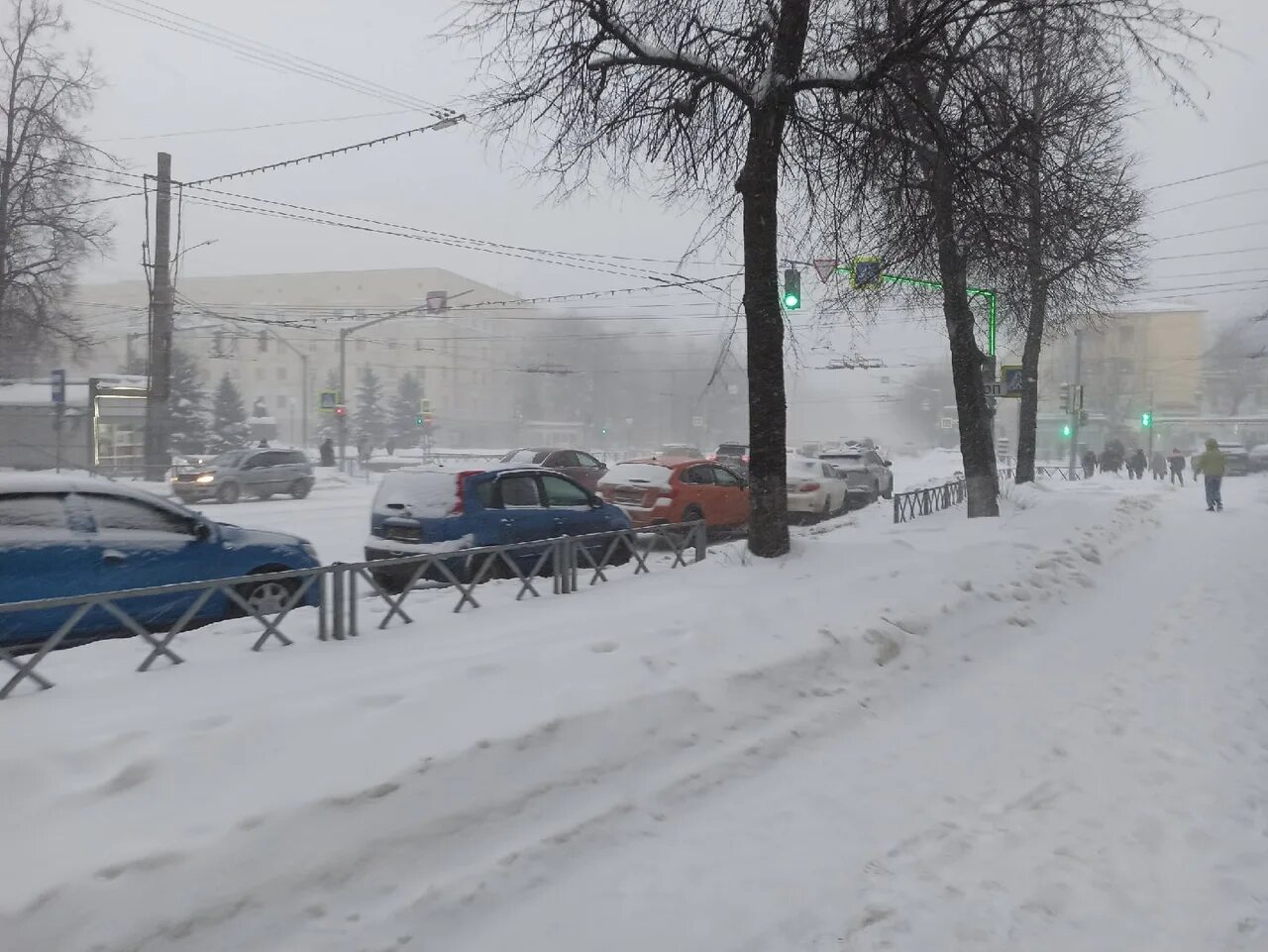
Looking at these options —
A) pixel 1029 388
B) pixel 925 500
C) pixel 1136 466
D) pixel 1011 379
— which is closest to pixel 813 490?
pixel 925 500

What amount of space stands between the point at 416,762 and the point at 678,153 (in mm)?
8408

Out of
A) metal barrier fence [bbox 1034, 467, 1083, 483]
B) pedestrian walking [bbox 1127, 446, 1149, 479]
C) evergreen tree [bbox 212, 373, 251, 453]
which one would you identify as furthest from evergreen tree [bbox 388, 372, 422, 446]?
pedestrian walking [bbox 1127, 446, 1149, 479]

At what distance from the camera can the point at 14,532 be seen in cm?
694

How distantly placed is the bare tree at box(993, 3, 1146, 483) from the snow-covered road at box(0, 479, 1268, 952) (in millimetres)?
6402

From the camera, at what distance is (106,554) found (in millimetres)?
7379

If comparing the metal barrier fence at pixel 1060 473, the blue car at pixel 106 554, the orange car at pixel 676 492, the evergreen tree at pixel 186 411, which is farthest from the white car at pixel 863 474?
the evergreen tree at pixel 186 411

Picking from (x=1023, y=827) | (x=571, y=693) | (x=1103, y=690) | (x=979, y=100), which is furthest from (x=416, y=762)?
(x=979, y=100)

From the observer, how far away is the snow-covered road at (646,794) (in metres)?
3.65

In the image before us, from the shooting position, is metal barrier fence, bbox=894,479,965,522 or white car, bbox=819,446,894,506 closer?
metal barrier fence, bbox=894,479,965,522

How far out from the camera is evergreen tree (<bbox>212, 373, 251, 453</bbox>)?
54750mm

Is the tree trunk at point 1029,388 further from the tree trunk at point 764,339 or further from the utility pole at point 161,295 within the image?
the utility pole at point 161,295

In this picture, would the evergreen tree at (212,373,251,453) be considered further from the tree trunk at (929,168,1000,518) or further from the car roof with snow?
the car roof with snow

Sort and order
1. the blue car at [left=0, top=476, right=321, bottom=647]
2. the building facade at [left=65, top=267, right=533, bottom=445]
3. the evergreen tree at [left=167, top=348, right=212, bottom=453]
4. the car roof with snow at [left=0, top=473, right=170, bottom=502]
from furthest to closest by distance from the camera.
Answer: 1. the building facade at [left=65, top=267, right=533, bottom=445]
2. the evergreen tree at [left=167, top=348, right=212, bottom=453]
3. the car roof with snow at [left=0, top=473, right=170, bottom=502]
4. the blue car at [left=0, top=476, right=321, bottom=647]

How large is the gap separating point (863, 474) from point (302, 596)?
67.5 feet
